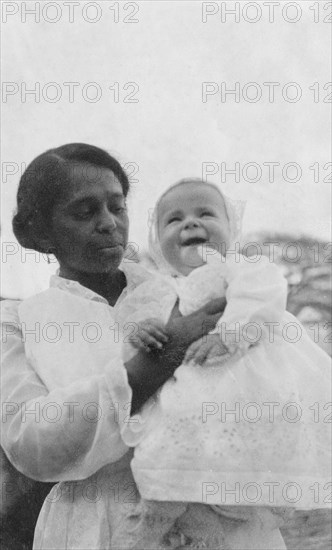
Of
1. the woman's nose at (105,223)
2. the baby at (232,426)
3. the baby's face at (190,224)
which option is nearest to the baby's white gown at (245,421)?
the baby at (232,426)

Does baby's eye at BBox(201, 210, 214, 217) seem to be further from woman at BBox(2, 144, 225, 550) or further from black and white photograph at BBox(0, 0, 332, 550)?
woman at BBox(2, 144, 225, 550)

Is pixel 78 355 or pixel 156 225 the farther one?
pixel 156 225

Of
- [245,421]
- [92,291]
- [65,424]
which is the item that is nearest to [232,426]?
[245,421]

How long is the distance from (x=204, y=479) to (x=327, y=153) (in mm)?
827

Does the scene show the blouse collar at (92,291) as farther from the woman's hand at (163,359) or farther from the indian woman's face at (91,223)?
the woman's hand at (163,359)

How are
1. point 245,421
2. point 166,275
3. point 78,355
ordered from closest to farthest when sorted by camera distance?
1. point 245,421
2. point 78,355
3. point 166,275

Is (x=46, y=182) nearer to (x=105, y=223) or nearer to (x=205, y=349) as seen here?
(x=105, y=223)

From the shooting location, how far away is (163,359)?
3.99ft

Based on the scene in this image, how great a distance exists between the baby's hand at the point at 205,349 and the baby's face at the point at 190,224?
7.1 inches

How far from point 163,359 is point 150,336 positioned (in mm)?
43

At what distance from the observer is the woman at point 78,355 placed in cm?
121

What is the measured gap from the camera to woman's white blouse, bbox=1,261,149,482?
121cm

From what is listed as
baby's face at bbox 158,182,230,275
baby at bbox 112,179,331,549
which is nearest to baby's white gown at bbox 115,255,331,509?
baby at bbox 112,179,331,549

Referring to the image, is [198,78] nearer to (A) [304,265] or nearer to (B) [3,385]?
(A) [304,265]
